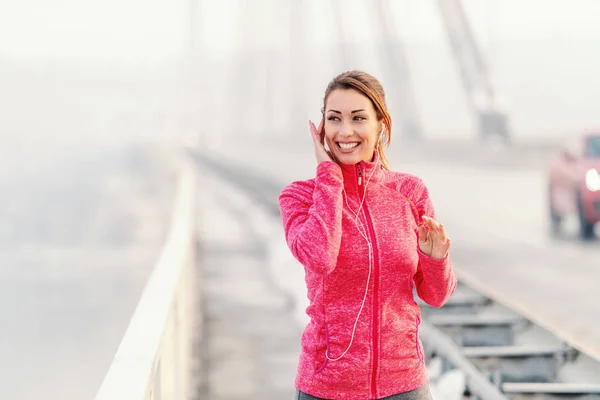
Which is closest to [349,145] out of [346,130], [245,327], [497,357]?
[346,130]

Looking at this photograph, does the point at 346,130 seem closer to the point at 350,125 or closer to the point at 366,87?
the point at 350,125

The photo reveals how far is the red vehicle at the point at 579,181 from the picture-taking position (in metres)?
15.4

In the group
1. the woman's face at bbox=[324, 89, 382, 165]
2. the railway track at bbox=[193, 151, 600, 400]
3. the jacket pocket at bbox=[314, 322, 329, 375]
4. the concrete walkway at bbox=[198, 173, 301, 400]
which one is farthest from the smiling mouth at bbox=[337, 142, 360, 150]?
the concrete walkway at bbox=[198, 173, 301, 400]

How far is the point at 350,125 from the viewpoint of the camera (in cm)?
304

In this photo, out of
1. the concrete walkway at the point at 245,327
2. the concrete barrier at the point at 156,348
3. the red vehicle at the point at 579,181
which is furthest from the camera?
the red vehicle at the point at 579,181

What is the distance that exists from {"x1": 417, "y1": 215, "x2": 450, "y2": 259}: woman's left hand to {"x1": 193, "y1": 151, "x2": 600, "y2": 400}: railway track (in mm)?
3023

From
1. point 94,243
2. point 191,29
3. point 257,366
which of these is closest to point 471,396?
point 257,366

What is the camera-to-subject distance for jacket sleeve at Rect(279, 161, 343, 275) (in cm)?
288

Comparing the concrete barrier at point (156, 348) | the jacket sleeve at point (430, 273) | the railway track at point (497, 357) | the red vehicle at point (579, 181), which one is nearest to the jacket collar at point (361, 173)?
the jacket sleeve at point (430, 273)

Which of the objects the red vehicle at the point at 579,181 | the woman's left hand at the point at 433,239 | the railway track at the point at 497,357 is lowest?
the railway track at the point at 497,357

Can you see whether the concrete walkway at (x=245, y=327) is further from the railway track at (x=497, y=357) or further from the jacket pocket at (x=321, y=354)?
the jacket pocket at (x=321, y=354)

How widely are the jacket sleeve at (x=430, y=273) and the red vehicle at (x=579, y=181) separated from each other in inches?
498

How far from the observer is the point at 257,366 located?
8555 millimetres

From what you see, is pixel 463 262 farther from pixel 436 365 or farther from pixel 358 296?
pixel 358 296
